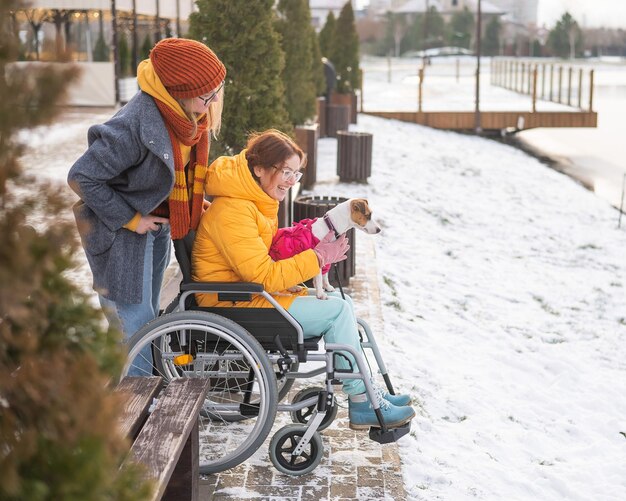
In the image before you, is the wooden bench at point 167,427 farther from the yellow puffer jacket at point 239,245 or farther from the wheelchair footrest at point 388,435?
the wheelchair footrest at point 388,435

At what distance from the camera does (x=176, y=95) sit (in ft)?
11.6

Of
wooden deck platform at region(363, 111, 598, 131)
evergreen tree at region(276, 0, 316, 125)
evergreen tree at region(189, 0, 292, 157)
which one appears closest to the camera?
evergreen tree at region(189, 0, 292, 157)

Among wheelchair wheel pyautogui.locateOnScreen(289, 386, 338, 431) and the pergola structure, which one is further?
the pergola structure

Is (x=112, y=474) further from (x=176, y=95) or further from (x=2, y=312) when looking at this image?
(x=176, y=95)

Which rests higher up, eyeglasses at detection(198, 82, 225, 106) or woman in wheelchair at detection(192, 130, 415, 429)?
eyeglasses at detection(198, 82, 225, 106)

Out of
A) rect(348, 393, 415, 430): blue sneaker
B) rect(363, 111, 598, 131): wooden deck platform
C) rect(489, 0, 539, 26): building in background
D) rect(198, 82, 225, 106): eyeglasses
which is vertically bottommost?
rect(348, 393, 415, 430): blue sneaker

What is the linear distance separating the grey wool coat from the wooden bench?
57 centimetres

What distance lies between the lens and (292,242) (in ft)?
13.0

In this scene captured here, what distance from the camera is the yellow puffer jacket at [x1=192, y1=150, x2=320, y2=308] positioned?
3.60m

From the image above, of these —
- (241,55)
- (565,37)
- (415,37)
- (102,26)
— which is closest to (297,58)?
(241,55)

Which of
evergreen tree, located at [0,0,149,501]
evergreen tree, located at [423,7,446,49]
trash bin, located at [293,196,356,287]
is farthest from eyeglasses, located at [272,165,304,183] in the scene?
evergreen tree, located at [423,7,446,49]

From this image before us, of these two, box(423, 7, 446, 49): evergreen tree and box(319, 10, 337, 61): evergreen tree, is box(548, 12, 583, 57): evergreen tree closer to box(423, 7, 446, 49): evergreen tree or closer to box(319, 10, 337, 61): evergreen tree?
box(423, 7, 446, 49): evergreen tree

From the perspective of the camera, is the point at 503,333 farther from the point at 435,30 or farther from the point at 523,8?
the point at 523,8

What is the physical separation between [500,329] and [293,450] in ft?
11.5
